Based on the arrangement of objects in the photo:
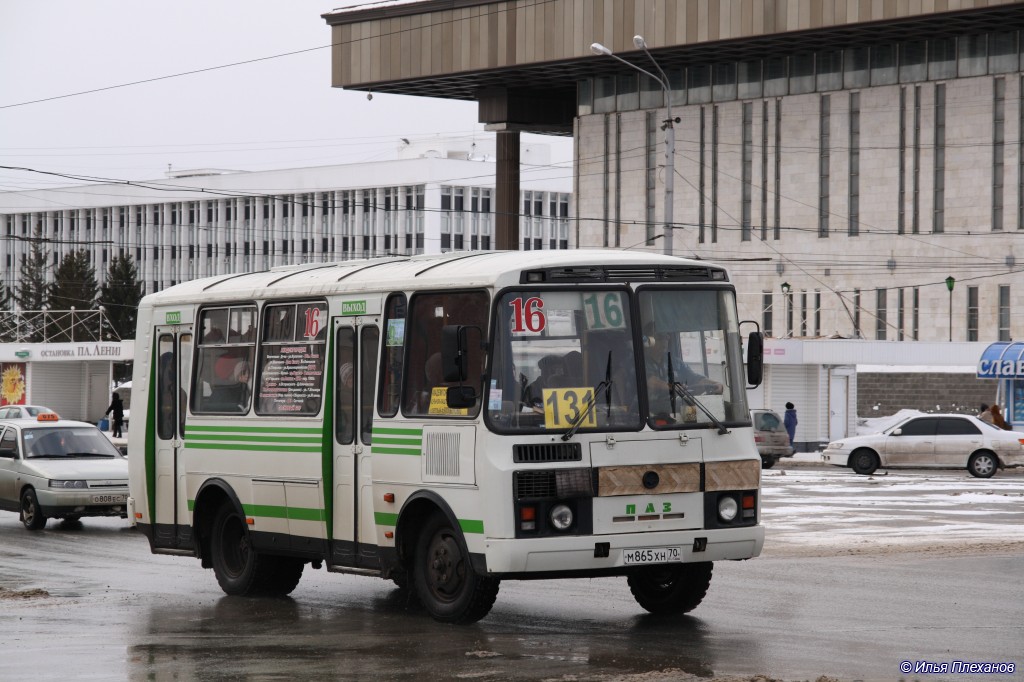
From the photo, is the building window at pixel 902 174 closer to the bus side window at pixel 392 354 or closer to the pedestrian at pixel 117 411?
the pedestrian at pixel 117 411

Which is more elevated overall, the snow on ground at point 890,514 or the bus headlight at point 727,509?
the bus headlight at point 727,509

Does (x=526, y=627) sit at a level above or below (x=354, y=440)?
below

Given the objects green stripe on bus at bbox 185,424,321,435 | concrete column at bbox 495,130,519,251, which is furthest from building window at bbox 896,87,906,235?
green stripe on bus at bbox 185,424,321,435

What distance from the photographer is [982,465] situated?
37469 millimetres

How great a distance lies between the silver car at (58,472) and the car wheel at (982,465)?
67.2 ft

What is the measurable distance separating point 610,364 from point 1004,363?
36932 millimetres

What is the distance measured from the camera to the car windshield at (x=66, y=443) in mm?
23625

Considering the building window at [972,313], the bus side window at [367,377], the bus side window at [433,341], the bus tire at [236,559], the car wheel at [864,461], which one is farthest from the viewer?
the building window at [972,313]

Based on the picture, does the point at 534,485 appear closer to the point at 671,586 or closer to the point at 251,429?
the point at 671,586

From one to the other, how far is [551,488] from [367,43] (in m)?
64.8

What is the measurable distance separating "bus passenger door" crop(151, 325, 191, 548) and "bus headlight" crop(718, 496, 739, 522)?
5.36 metres

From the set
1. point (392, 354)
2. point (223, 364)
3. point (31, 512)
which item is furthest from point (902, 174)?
point (392, 354)

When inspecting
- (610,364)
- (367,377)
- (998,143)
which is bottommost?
(367,377)

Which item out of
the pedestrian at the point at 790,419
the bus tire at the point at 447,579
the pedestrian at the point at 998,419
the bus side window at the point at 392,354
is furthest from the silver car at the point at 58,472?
the pedestrian at the point at 790,419
